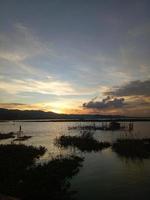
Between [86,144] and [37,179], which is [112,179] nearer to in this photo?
[37,179]

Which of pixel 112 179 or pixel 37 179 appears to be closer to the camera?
A: pixel 37 179

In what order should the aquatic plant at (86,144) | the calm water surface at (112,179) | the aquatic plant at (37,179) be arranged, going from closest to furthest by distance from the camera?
the aquatic plant at (37,179) → the calm water surface at (112,179) → the aquatic plant at (86,144)

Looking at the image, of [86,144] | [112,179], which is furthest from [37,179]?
[86,144]

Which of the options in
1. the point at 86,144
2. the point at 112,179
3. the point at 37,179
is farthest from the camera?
the point at 86,144

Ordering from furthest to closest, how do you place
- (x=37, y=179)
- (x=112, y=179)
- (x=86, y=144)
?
(x=86, y=144), (x=112, y=179), (x=37, y=179)

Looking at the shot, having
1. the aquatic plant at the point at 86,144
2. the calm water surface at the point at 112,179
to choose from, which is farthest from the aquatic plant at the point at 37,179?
the aquatic plant at the point at 86,144

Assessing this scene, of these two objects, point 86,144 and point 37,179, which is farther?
point 86,144

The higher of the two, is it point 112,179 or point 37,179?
point 37,179

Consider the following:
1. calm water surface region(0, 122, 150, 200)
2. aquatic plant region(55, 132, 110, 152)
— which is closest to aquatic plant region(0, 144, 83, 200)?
calm water surface region(0, 122, 150, 200)

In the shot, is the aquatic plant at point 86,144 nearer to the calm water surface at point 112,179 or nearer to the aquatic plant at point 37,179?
the calm water surface at point 112,179

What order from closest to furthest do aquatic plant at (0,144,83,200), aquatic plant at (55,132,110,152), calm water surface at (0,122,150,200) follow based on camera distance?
aquatic plant at (0,144,83,200) → calm water surface at (0,122,150,200) → aquatic plant at (55,132,110,152)

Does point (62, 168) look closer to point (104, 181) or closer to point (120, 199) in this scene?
point (104, 181)

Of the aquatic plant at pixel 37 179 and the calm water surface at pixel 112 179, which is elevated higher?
the aquatic plant at pixel 37 179

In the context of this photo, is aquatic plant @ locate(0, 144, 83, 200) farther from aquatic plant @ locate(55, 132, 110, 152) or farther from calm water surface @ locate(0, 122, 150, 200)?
aquatic plant @ locate(55, 132, 110, 152)
